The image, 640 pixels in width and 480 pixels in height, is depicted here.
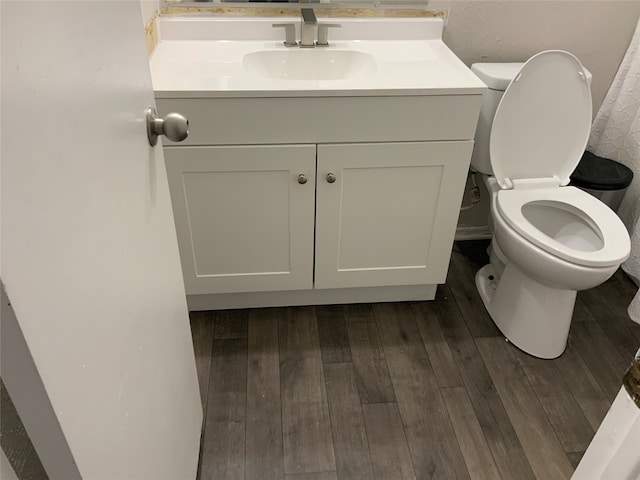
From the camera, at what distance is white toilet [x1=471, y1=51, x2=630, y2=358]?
1.67 meters

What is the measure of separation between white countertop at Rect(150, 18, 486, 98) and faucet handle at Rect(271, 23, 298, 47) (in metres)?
0.02

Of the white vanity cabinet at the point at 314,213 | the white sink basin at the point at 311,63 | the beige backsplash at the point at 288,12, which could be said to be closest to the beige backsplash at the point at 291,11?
the beige backsplash at the point at 288,12

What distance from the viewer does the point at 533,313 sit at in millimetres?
1755

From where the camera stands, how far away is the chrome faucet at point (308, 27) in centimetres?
168

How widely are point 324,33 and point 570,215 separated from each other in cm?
102

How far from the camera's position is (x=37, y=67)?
49 cm

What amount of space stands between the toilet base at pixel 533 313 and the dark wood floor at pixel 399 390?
43mm

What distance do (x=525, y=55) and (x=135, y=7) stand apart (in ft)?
5.09

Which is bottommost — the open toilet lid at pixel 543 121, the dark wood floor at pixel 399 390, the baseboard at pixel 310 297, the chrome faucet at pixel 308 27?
the dark wood floor at pixel 399 390

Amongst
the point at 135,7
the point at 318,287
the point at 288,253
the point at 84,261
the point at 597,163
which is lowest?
the point at 318,287

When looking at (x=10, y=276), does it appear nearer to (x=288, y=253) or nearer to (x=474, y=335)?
(x=288, y=253)

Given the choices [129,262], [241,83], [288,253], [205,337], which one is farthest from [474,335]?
[129,262]

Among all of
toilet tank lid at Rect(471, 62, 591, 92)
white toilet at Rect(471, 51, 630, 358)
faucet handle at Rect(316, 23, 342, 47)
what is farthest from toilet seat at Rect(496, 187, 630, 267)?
faucet handle at Rect(316, 23, 342, 47)

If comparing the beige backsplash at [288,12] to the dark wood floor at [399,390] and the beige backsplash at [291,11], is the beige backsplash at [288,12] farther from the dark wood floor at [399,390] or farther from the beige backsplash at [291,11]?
the dark wood floor at [399,390]
